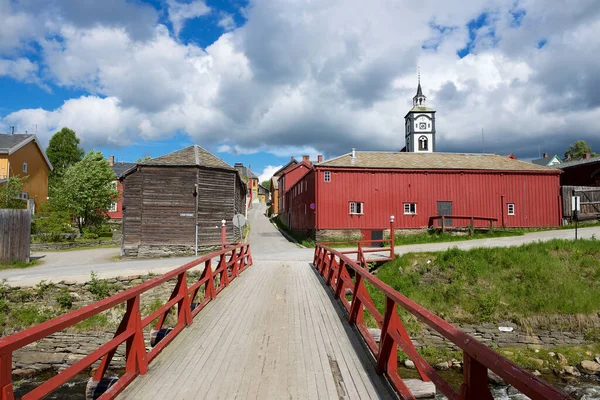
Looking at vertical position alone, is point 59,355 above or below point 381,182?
below

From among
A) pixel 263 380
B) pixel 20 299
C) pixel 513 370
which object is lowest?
pixel 20 299

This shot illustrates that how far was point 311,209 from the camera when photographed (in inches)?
1066

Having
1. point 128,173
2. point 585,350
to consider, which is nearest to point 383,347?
point 585,350

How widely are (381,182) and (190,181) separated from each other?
12797 mm

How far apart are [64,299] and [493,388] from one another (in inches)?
506

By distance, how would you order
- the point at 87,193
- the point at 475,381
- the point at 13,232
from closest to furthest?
the point at 475,381 → the point at 13,232 → the point at 87,193

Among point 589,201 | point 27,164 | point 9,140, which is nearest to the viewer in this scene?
point 589,201

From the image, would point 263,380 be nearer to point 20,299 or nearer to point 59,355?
point 59,355

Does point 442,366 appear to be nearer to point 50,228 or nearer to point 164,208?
point 164,208

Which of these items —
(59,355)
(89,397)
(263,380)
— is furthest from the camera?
(59,355)

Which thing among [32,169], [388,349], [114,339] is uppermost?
[32,169]

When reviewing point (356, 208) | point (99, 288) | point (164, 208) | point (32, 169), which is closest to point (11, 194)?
point (32, 169)

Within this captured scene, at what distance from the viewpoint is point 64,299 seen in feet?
39.7

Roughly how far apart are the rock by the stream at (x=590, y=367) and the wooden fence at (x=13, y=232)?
22.2 m
